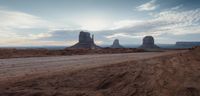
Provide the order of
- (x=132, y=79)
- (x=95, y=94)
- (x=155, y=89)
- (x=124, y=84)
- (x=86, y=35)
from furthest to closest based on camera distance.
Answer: (x=86, y=35) → (x=132, y=79) → (x=124, y=84) → (x=155, y=89) → (x=95, y=94)

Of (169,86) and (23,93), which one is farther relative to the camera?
(169,86)

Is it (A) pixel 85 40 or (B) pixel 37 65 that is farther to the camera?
(A) pixel 85 40

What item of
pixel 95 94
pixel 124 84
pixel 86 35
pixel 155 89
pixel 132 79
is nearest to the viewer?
pixel 95 94

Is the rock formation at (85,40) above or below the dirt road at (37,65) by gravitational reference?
above

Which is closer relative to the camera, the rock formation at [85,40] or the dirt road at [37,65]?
the dirt road at [37,65]

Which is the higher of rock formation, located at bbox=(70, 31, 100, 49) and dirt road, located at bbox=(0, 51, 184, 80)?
rock formation, located at bbox=(70, 31, 100, 49)

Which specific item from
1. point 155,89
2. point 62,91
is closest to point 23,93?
point 62,91

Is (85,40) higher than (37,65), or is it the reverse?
(85,40)

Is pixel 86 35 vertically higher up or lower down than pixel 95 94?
higher up

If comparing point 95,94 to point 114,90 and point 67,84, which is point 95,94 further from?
point 67,84

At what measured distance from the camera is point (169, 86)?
7.88m

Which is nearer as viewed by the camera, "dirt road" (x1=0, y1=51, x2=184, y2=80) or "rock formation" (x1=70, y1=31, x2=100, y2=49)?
"dirt road" (x1=0, y1=51, x2=184, y2=80)

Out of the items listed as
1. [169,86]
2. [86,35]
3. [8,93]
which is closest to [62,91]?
[8,93]

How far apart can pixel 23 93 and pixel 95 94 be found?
2.51m
